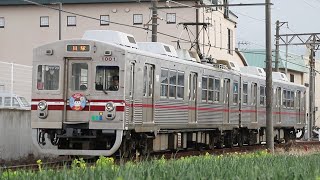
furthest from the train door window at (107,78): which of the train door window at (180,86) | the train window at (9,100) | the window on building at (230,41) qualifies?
the window on building at (230,41)

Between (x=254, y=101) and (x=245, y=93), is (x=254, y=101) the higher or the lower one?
the lower one

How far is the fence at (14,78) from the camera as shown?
21.9 metres

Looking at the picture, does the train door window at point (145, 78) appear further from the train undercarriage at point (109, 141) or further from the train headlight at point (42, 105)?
the train headlight at point (42, 105)

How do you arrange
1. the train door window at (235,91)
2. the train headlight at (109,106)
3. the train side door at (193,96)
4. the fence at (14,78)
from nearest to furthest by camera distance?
the train headlight at (109,106) < the fence at (14,78) < the train side door at (193,96) < the train door window at (235,91)

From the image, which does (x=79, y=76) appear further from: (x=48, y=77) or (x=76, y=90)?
(x=48, y=77)

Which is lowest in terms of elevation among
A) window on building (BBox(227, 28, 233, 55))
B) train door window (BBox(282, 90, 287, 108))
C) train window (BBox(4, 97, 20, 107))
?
train window (BBox(4, 97, 20, 107))

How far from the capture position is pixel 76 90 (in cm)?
1859

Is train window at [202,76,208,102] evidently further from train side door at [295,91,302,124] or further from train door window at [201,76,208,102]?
train side door at [295,91,302,124]

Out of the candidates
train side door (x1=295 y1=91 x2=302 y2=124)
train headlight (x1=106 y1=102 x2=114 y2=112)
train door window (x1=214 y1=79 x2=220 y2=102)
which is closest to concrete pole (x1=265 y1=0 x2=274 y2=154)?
train door window (x1=214 y1=79 x2=220 y2=102)

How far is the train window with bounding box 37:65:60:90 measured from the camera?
18812 millimetres

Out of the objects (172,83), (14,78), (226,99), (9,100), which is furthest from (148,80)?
(226,99)

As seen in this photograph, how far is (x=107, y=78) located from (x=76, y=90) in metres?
0.87

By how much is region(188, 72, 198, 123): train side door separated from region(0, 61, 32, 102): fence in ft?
17.2

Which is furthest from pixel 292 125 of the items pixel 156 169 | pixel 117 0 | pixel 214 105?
pixel 156 169
